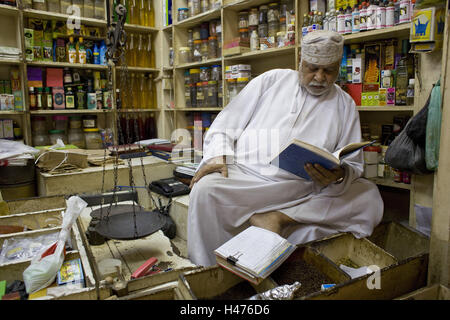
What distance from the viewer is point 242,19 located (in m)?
2.85

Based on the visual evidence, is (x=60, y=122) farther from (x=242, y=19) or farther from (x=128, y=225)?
(x=128, y=225)

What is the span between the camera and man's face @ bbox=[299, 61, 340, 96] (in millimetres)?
1761

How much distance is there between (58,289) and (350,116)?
157cm

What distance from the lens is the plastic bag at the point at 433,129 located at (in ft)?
4.63

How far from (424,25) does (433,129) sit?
0.46 meters

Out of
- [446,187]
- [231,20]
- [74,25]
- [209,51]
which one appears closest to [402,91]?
[446,187]

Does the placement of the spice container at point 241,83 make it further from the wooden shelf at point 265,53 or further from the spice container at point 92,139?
the spice container at point 92,139

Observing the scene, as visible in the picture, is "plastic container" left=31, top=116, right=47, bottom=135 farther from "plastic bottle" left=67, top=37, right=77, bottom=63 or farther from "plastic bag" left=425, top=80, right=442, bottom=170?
"plastic bag" left=425, top=80, right=442, bottom=170

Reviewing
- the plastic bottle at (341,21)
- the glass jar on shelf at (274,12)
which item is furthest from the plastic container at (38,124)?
the plastic bottle at (341,21)

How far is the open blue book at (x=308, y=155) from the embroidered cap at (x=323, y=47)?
515 millimetres

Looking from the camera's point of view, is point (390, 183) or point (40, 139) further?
point (40, 139)

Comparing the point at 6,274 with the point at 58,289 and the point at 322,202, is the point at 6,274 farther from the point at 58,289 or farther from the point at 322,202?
the point at 322,202

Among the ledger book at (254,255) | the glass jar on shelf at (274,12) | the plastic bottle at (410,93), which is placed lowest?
the ledger book at (254,255)

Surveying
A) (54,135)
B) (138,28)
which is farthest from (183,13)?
(54,135)
